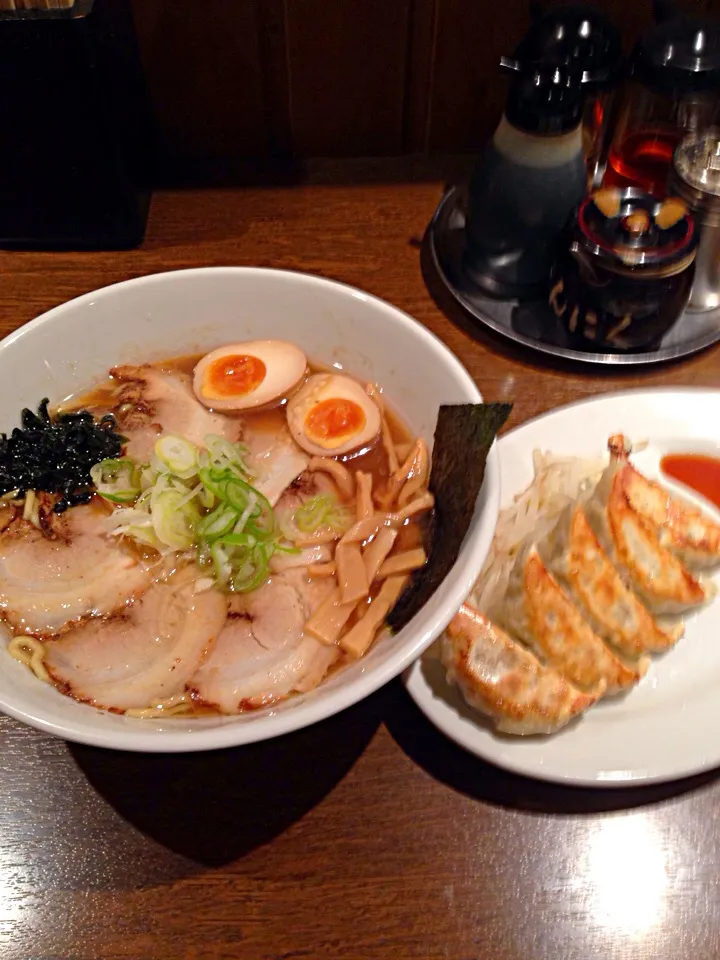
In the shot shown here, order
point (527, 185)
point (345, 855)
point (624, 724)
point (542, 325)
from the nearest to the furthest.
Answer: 1. point (345, 855)
2. point (624, 724)
3. point (527, 185)
4. point (542, 325)

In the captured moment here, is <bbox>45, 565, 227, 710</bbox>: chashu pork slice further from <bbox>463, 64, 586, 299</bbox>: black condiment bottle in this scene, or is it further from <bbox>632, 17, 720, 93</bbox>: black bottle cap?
<bbox>632, 17, 720, 93</bbox>: black bottle cap

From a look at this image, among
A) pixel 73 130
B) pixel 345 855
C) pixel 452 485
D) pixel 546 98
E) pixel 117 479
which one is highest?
pixel 546 98

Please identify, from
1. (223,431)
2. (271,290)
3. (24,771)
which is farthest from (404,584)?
(24,771)

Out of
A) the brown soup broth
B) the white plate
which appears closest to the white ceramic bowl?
the brown soup broth

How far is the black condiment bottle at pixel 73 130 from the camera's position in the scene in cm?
178

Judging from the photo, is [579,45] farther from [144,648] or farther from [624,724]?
[144,648]

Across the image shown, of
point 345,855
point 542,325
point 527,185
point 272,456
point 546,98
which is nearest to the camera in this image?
point 345,855

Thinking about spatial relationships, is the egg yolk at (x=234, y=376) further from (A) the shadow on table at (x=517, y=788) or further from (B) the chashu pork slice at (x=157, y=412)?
(A) the shadow on table at (x=517, y=788)

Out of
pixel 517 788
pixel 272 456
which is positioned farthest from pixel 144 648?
pixel 517 788

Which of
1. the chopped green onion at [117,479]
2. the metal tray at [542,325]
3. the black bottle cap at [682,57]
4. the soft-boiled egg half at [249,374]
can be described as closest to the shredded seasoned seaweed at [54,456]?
the chopped green onion at [117,479]

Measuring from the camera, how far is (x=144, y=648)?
49.3 inches

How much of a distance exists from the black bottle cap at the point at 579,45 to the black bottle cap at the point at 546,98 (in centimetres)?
4

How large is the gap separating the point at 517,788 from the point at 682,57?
1938 millimetres

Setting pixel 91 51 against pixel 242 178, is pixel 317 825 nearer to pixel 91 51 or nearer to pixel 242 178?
pixel 91 51
